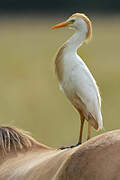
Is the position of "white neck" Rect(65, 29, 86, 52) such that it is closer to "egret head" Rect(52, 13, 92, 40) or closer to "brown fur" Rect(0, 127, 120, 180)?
"egret head" Rect(52, 13, 92, 40)

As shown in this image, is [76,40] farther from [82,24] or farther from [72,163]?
[72,163]

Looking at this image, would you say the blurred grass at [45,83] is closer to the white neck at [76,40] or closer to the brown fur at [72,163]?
the white neck at [76,40]

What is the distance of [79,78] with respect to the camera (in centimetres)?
420

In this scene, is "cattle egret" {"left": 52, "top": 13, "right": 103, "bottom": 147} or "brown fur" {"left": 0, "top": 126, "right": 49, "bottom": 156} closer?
"brown fur" {"left": 0, "top": 126, "right": 49, "bottom": 156}

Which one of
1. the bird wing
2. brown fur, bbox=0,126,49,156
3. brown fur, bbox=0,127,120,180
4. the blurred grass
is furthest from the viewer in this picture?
the blurred grass

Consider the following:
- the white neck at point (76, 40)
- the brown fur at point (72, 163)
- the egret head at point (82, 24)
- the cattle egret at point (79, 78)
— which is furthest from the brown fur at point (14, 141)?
the egret head at point (82, 24)

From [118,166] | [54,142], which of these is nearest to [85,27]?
[118,166]

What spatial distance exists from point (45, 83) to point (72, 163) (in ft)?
28.9

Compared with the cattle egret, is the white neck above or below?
above

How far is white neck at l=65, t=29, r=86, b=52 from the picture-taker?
4.26 meters

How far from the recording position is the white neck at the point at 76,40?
4262mm

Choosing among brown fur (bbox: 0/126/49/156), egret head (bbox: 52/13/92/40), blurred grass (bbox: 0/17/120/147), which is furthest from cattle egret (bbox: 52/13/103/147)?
blurred grass (bbox: 0/17/120/147)

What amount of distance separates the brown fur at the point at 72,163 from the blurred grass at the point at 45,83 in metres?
0.95

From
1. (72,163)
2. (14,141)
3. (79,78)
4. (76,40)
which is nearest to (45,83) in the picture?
(76,40)
